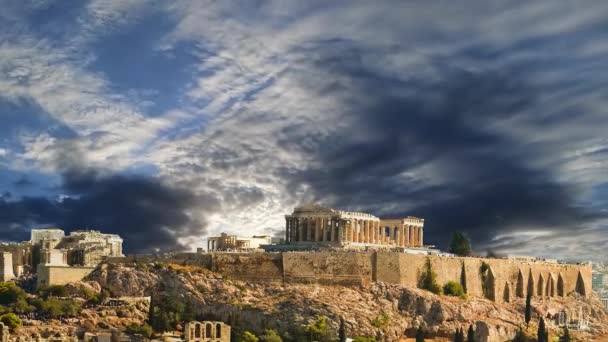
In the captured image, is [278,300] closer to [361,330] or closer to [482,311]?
[361,330]

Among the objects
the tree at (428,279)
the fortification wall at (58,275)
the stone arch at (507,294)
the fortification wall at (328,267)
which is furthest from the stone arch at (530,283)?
the fortification wall at (58,275)

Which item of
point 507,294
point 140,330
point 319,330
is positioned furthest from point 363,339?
point 507,294

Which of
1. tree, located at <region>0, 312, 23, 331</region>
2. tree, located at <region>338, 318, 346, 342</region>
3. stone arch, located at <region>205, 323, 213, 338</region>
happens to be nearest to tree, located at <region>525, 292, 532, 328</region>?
tree, located at <region>338, 318, 346, 342</region>

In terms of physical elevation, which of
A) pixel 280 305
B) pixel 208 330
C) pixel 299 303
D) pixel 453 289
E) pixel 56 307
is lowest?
pixel 208 330

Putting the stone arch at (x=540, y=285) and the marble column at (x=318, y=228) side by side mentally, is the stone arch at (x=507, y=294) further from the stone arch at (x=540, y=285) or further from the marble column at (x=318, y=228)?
the marble column at (x=318, y=228)

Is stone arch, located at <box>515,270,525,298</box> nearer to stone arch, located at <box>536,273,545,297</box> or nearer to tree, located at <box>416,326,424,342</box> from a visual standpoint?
stone arch, located at <box>536,273,545,297</box>

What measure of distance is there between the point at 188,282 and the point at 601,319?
177 ft

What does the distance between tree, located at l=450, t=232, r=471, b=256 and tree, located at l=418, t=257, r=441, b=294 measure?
54.8 feet

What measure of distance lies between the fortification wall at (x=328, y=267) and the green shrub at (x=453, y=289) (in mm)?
9713

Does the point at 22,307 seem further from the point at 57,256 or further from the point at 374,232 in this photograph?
the point at 374,232

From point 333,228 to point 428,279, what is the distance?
1204cm

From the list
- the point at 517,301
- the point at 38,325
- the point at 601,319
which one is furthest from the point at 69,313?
the point at 601,319

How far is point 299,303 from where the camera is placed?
283ft

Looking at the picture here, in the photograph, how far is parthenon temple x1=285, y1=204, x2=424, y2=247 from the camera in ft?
334
